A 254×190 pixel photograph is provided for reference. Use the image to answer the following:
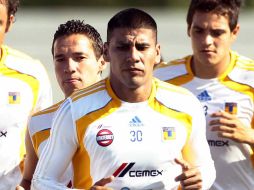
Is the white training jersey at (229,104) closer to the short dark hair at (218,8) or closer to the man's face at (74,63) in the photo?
the short dark hair at (218,8)

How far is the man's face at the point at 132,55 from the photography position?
7.05 meters

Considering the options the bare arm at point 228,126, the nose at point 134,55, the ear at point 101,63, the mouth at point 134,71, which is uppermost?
the nose at point 134,55

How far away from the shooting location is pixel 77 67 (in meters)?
8.45

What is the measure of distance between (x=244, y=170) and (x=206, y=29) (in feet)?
3.63

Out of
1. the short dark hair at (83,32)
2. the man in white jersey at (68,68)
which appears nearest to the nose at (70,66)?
the man in white jersey at (68,68)

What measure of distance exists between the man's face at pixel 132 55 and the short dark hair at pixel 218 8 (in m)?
1.78

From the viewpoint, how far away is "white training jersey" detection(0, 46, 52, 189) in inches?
350

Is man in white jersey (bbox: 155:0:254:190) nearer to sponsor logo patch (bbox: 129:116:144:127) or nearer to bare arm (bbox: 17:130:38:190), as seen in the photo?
bare arm (bbox: 17:130:38:190)

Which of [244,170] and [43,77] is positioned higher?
[43,77]

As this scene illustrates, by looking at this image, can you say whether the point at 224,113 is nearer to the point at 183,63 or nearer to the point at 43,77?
the point at 183,63

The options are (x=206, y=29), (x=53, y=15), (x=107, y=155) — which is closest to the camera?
(x=107, y=155)

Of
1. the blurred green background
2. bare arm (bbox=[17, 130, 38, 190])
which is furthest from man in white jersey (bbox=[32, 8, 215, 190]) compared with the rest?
the blurred green background

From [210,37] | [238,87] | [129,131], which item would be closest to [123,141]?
[129,131]

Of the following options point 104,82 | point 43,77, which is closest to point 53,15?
point 43,77
